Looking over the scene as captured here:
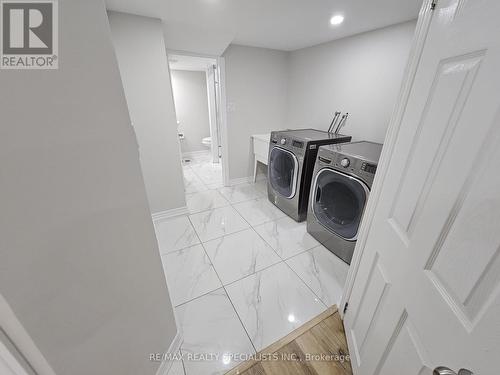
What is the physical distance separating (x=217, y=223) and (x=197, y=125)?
330 cm

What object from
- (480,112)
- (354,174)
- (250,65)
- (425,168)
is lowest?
(354,174)

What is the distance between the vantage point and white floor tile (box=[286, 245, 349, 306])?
1510 mm

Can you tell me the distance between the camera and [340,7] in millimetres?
1519

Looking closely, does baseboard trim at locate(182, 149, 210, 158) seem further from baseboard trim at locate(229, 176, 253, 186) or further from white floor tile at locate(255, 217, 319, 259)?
white floor tile at locate(255, 217, 319, 259)

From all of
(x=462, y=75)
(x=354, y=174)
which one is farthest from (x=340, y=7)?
(x=462, y=75)

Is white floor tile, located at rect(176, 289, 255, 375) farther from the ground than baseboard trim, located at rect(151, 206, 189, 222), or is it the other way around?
baseboard trim, located at rect(151, 206, 189, 222)

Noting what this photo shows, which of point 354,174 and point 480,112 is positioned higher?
point 480,112

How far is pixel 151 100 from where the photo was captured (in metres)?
1.94

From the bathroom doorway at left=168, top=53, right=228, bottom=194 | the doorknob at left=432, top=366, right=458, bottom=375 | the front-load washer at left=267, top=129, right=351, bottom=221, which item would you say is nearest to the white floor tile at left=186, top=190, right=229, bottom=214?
the bathroom doorway at left=168, top=53, right=228, bottom=194

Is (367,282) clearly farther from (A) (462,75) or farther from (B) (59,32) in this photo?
(B) (59,32)

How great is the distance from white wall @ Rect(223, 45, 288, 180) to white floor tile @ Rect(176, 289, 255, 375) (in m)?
2.14

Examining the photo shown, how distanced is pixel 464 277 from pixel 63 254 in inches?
40.9

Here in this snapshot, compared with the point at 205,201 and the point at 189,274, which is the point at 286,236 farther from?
the point at 205,201

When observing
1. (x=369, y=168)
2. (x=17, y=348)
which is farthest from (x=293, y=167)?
(x=17, y=348)
